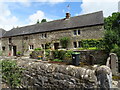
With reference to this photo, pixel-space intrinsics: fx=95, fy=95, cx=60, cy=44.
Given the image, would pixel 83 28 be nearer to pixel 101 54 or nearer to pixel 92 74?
pixel 101 54

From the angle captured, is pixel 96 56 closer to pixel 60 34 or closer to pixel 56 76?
pixel 56 76

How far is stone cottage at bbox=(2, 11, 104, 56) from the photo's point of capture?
1669cm

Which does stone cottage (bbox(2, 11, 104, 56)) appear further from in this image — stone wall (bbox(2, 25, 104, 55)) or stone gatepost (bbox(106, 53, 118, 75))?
stone gatepost (bbox(106, 53, 118, 75))

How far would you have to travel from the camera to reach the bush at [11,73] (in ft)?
16.8

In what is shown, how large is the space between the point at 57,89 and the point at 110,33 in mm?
7835

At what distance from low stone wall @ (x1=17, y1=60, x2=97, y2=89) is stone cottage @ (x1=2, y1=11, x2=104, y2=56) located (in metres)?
13.5

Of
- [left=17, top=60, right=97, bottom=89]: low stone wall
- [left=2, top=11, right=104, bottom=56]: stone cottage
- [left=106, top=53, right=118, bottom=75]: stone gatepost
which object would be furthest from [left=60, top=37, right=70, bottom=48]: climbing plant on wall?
[left=17, top=60, right=97, bottom=89]: low stone wall

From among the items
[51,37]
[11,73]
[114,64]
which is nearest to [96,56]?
[114,64]

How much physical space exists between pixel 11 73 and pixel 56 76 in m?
2.76

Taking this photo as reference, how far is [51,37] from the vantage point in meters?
20.0

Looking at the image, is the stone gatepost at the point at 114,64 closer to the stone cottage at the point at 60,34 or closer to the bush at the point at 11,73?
the bush at the point at 11,73

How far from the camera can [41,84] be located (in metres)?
4.71

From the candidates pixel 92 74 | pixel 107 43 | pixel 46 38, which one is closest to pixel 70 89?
pixel 92 74

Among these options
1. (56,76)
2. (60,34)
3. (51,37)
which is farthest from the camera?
(51,37)
